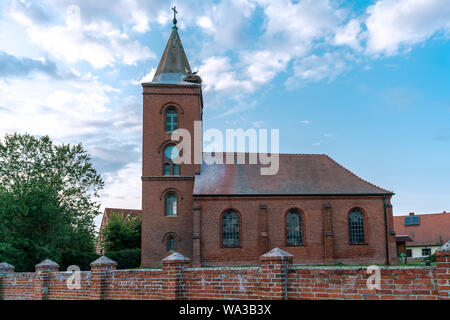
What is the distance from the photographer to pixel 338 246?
2856cm

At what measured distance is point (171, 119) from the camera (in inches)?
1182

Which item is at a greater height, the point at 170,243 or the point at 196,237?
the point at 196,237

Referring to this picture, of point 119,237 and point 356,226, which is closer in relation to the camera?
point 356,226

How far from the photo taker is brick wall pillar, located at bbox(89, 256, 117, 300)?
433 inches

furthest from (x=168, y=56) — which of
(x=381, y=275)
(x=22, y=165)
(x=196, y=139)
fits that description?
(x=381, y=275)

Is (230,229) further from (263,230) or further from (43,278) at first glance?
(43,278)

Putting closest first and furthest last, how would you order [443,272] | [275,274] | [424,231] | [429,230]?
[443,272] < [275,274] < [429,230] < [424,231]

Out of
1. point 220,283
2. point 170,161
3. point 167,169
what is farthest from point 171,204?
point 220,283

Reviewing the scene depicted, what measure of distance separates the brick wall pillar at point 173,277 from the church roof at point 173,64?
22.6 meters

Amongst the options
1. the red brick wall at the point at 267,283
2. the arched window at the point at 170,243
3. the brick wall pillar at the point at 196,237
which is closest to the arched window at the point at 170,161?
the brick wall pillar at the point at 196,237

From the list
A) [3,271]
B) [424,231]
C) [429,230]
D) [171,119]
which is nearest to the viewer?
[3,271]

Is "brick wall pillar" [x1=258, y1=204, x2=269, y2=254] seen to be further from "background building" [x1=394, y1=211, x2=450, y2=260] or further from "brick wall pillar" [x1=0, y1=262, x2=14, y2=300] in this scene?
"background building" [x1=394, y1=211, x2=450, y2=260]

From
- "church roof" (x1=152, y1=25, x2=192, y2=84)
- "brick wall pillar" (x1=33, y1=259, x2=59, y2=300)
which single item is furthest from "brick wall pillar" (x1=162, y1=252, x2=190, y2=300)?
"church roof" (x1=152, y1=25, x2=192, y2=84)
